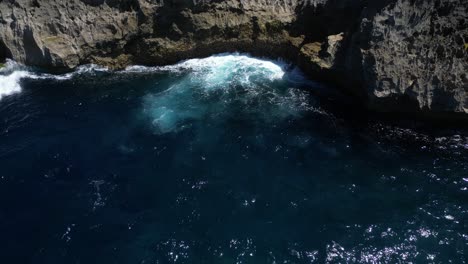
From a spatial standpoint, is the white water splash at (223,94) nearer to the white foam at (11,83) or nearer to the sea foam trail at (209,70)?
the sea foam trail at (209,70)

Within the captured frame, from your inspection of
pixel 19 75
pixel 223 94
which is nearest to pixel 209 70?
pixel 223 94

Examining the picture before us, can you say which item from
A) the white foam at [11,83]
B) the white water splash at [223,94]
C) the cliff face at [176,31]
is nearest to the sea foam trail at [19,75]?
the white foam at [11,83]

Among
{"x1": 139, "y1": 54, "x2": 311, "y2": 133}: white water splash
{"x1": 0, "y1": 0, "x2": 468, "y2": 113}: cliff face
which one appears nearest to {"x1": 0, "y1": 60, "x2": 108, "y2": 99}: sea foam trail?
{"x1": 0, "y1": 0, "x2": 468, "y2": 113}: cliff face

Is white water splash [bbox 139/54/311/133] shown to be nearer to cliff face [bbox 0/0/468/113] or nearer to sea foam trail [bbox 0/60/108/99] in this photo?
cliff face [bbox 0/0/468/113]

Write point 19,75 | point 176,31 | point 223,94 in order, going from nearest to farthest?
1. point 223,94
2. point 176,31
3. point 19,75

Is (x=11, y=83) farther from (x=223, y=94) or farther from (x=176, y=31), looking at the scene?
(x=223, y=94)

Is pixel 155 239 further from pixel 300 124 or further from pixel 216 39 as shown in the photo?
pixel 216 39

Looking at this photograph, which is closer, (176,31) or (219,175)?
(219,175)

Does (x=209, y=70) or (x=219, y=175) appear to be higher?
(x=209, y=70)

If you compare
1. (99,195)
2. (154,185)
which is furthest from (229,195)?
(99,195)
